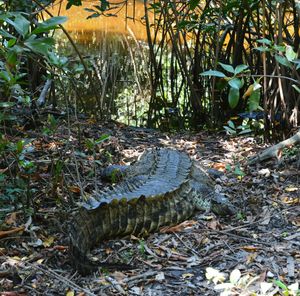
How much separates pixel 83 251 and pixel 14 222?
0.55 meters

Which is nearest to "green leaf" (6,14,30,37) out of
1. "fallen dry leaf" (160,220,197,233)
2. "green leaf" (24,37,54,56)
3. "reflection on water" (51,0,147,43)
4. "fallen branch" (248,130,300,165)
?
"green leaf" (24,37,54,56)

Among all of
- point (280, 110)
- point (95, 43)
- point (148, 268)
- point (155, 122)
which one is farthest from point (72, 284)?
point (95, 43)

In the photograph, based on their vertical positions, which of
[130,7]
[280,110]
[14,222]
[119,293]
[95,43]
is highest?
[130,7]

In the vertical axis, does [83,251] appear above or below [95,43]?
below

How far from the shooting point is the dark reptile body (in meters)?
2.68

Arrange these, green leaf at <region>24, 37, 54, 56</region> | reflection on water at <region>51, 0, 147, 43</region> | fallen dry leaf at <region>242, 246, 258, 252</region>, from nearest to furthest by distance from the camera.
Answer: green leaf at <region>24, 37, 54, 56</region>
fallen dry leaf at <region>242, 246, 258, 252</region>
reflection on water at <region>51, 0, 147, 43</region>

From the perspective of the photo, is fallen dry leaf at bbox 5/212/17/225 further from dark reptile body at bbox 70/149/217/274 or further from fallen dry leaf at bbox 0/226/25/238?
dark reptile body at bbox 70/149/217/274

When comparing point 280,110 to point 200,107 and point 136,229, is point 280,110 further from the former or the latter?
point 136,229

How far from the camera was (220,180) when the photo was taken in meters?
4.17

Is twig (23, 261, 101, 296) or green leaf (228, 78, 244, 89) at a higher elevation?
green leaf (228, 78, 244, 89)

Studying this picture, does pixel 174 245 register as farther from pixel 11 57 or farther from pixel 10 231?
pixel 11 57

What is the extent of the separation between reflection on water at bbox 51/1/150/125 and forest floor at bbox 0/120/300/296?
189 centimetres

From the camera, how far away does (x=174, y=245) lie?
9.87ft

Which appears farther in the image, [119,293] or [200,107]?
[200,107]
